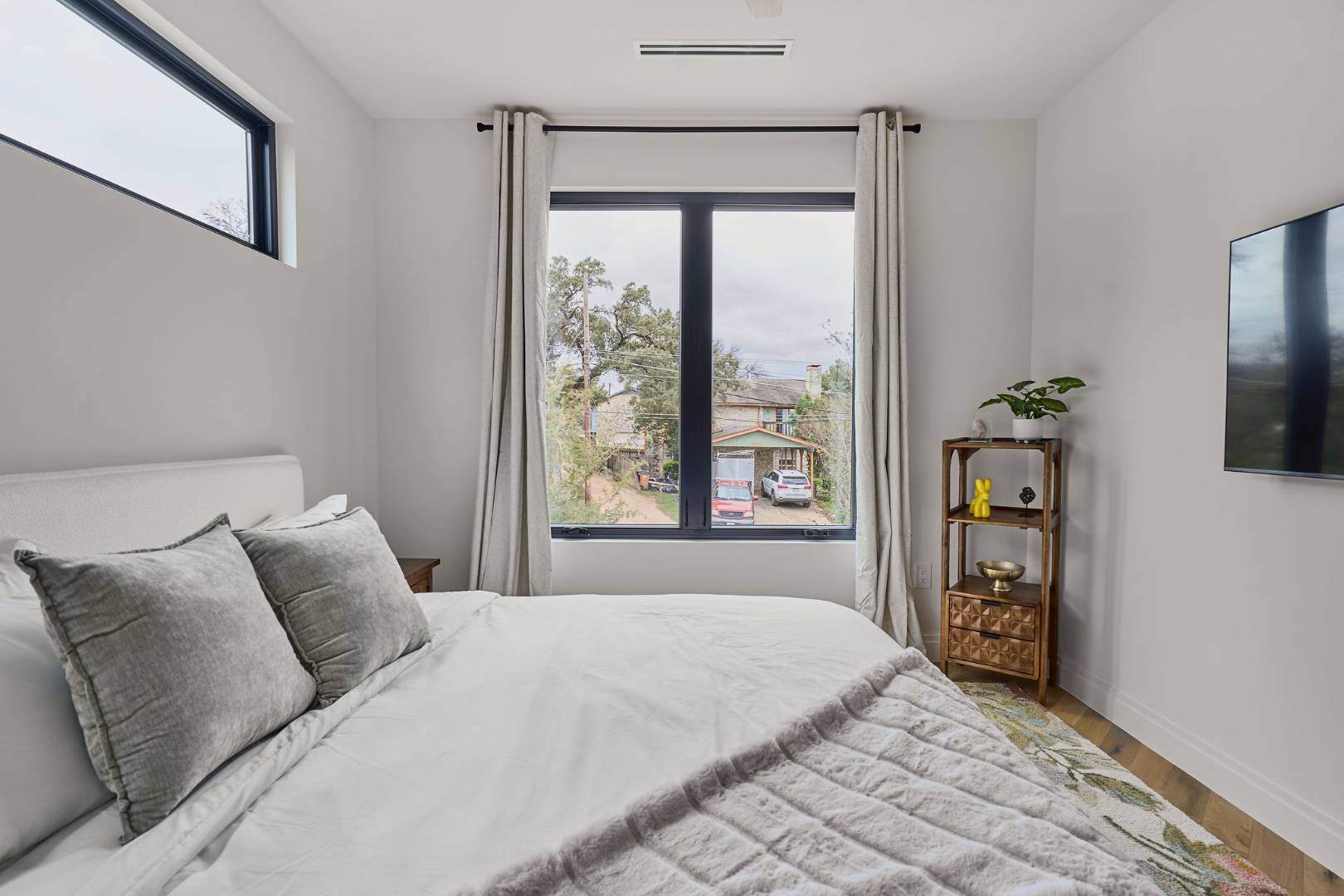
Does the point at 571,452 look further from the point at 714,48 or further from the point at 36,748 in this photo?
the point at 36,748

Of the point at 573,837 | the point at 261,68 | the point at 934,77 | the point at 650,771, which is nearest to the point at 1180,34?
the point at 934,77

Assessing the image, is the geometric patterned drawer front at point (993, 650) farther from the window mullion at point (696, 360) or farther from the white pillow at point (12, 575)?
the white pillow at point (12, 575)

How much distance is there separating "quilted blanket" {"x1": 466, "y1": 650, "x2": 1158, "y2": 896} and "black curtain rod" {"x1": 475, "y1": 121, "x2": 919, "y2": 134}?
9.34 ft

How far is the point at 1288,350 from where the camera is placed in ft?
5.71

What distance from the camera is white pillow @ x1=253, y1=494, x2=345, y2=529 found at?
1.80 metres

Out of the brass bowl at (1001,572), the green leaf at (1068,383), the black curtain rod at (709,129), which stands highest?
the black curtain rod at (709,129)

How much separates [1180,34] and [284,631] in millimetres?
3379

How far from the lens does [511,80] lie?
9.06 feet

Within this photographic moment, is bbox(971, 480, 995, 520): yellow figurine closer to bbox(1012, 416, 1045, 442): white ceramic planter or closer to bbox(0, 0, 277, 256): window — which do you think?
bbox(1012, 416, 1045, 442): white ceramic planter

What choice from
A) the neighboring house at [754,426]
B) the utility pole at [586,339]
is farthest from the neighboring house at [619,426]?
the utility pole at [586,339]

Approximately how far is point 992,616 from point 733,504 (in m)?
1.31

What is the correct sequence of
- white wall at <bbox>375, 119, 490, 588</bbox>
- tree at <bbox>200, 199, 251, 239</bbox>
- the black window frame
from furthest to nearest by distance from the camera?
1. the black window frame
2. white wall at <bbox>375, 119, 490, 588</bbox>
3. tree at <bbox>200, 199, 251, 239</bbox>

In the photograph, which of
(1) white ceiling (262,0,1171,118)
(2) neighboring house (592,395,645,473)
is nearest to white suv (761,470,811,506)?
(2) neighboring house (592,395,645,473)

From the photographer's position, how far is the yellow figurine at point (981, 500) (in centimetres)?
281
